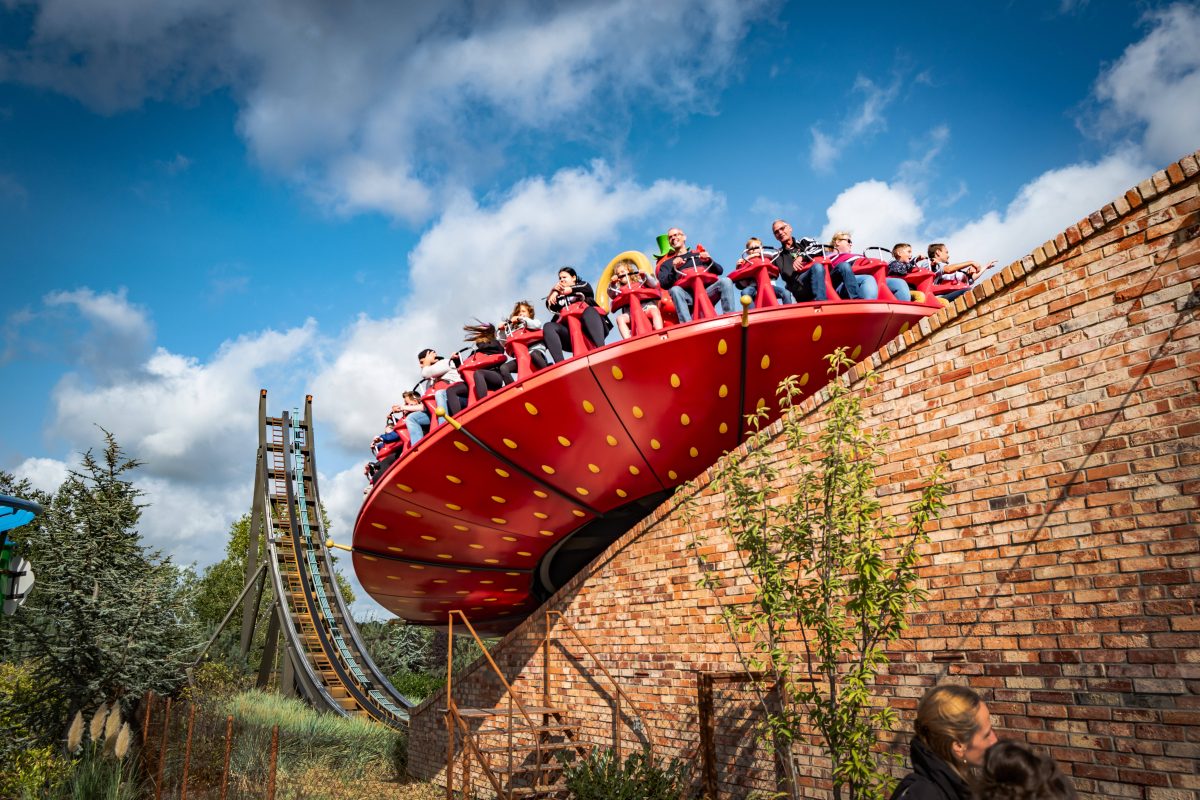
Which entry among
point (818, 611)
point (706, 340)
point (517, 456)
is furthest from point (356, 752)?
point (818, 611)

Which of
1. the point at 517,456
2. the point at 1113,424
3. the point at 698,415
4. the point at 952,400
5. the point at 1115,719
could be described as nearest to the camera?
the point at 1115,719

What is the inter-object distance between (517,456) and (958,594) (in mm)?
4680

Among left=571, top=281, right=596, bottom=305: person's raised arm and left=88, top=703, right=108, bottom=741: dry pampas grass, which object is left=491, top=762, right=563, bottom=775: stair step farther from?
left=571, top=281, right=596, bottom=305: person's raised arm

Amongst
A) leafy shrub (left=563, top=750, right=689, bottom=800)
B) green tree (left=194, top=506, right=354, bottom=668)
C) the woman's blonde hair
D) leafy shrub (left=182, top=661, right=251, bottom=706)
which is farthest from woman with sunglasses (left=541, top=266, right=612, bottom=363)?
green tree (left=194, top=506, right=354, bottom=668)

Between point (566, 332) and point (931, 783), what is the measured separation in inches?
221

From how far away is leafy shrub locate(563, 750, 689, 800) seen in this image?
5.71 meters

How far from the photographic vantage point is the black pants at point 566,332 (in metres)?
7.24

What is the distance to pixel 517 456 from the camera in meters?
7.91

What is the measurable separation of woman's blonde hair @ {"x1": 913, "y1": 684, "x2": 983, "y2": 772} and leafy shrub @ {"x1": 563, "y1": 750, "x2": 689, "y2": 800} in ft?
12.3

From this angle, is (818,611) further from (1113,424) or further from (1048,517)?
(1113,424)

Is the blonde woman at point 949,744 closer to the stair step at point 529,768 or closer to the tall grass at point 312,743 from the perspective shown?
the stair step at point 529,768

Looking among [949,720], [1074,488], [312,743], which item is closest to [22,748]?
[312,743]

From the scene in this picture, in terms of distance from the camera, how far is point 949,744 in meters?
2.34

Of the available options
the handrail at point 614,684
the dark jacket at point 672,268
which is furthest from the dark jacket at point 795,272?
the handrail at point 614,684
